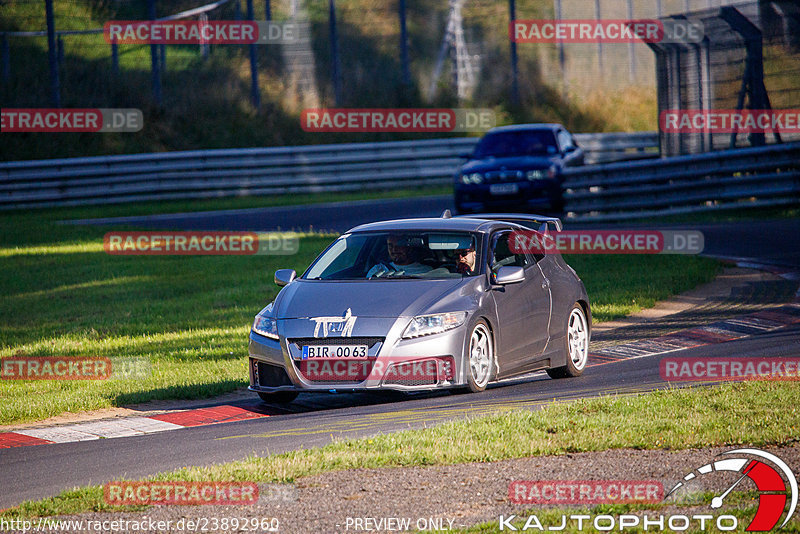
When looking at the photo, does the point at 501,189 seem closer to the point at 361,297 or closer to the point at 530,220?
the point at 530,220

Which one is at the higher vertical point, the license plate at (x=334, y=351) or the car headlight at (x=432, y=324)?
the car headlight at (x=432, y=324)

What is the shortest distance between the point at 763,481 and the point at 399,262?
437 cm

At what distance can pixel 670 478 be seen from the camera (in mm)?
6023

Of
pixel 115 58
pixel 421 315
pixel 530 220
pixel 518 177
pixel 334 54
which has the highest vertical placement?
pixel 115 58

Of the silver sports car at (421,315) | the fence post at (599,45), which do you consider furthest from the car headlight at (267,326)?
the fence post at (599,45)

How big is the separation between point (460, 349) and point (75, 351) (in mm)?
5304

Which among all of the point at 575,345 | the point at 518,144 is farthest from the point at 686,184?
the point at 575,345

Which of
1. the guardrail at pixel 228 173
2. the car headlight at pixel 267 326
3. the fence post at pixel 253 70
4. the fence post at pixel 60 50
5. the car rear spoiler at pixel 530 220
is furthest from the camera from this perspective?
the fence post at pixel 253 70

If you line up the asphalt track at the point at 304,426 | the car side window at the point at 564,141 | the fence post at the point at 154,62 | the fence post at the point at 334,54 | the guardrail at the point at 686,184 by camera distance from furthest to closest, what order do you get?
the fence post at the point at 334,54
the fence post at the point at 154,62
the car side window at the point at 564,141
the guardrail at the point at 686,184
the asphalt track at the point at 304,426

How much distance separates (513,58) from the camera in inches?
1356

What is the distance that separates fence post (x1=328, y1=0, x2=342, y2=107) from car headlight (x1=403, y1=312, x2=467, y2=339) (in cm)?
2318

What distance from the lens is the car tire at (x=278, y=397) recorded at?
29.7 feet

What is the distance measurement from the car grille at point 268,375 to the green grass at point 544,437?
162cm

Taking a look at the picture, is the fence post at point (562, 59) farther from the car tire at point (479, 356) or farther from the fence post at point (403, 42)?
the car tire at point (479, 356)
